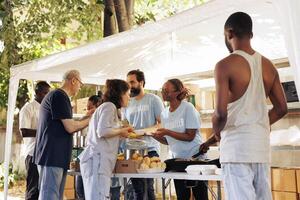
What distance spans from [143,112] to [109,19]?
396 centimetres

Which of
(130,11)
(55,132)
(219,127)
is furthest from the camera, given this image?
(130,11)

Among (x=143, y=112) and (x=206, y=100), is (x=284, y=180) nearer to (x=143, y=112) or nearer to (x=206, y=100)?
(x=206, y=100)

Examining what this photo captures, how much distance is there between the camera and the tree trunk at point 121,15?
7.79 meters

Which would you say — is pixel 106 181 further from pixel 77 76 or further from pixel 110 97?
pixel 77 76

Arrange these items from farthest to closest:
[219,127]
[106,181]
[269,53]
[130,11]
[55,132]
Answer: [130,11]
[269,53]
[55,132]
[106,181]
[219,127]

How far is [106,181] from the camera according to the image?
354 centimetres

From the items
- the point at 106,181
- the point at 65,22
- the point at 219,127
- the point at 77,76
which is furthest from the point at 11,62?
the point at 219,127

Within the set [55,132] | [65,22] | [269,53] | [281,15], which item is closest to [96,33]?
[65,22]

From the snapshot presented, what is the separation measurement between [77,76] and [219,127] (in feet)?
6.80

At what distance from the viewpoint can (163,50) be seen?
19.6 feet

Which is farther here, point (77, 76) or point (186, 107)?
point (77, 76)

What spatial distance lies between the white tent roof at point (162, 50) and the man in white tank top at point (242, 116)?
2.83 ft

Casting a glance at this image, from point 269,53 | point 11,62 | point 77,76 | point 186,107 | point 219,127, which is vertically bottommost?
point 219,127

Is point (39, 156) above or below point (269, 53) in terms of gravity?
below
